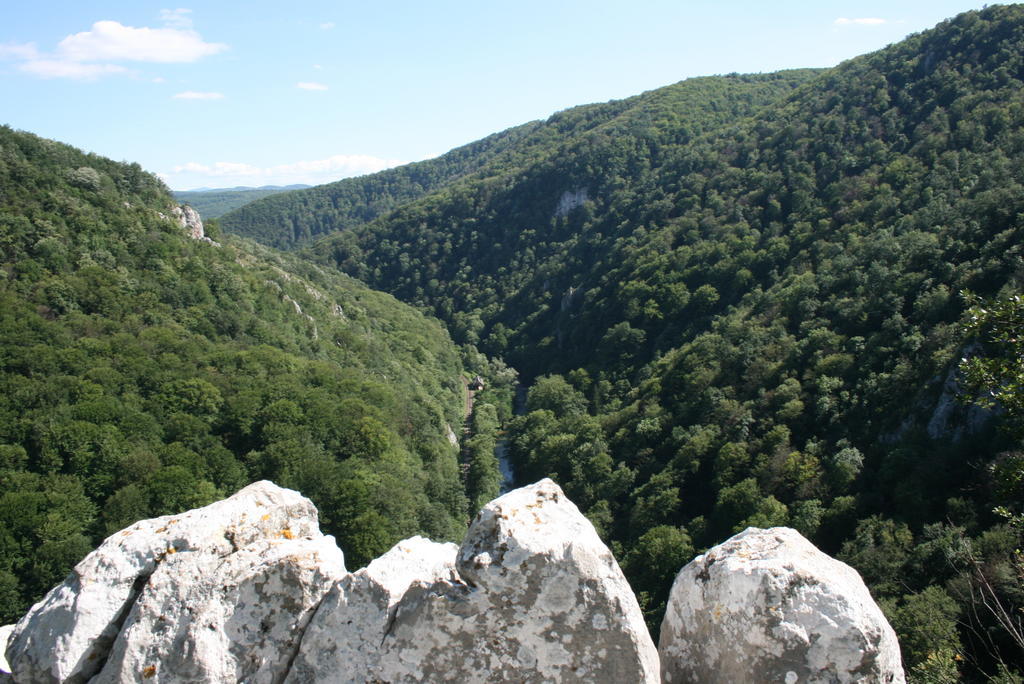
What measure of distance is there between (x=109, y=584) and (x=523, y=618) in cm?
599

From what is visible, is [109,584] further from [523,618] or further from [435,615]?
[523,618]

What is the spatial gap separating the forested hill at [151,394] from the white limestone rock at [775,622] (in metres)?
30.6

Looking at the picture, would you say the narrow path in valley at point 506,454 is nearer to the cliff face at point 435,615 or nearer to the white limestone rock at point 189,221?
the white limestone rock at point 189,221

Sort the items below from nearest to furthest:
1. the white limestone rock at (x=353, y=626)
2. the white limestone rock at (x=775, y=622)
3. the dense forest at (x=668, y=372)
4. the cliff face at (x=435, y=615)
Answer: the white limestone rock at (x=775, y=622) → the cliff face at (x=435, y=615) → the white limestone rock at (x=353, y=626) → the dense forest at (x=668, y=372)

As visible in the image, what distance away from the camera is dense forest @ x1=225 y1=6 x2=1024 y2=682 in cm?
2806

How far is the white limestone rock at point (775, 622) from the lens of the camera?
720cm

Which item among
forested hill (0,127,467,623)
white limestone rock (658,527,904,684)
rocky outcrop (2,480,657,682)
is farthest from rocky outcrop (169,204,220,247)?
white limestone rock (658,527,904,684)

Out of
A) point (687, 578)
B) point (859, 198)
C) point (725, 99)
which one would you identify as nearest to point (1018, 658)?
point (687, 578)

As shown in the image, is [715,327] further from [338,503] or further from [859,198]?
[338,503]

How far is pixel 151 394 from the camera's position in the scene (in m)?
41.3

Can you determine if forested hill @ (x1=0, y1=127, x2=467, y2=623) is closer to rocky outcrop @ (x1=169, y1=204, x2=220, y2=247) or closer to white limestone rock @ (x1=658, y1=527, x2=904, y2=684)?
rocky outcrop @ (x1=169, y1=204, x2=220, y2=247)

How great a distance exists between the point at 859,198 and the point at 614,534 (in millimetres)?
60791

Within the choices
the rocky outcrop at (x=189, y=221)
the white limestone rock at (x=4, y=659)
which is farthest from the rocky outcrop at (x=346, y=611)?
the rocky outcrop at (x=189, y=221)

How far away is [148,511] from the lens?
32344 mm
